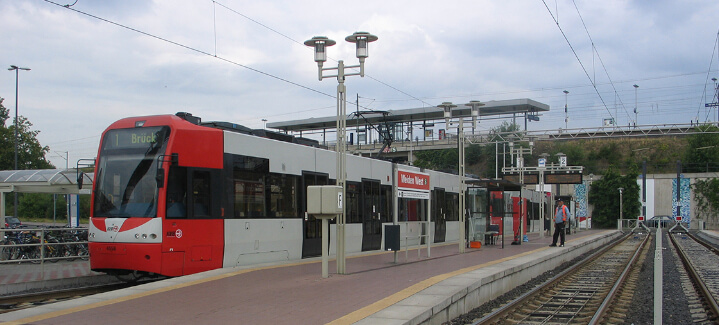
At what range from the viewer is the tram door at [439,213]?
25344 millimetres

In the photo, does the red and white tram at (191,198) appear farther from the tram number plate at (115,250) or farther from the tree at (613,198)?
the tree at (613,198)

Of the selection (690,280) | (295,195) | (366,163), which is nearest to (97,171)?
(295,195)

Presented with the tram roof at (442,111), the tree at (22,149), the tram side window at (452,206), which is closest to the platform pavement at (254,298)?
the tram side window at (452,206)

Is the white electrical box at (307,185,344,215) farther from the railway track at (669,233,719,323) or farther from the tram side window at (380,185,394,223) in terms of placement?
the tram side window at (380,185,394,223)

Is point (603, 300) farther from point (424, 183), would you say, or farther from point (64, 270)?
point (64, 270)

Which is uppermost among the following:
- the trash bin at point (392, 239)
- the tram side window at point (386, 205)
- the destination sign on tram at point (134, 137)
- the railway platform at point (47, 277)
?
the destination sign on tram at point (134, 137)

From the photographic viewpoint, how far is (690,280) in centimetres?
1666

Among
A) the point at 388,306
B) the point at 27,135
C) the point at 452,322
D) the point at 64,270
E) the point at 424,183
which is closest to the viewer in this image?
the point at 388,306

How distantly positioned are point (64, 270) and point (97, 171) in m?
3.57

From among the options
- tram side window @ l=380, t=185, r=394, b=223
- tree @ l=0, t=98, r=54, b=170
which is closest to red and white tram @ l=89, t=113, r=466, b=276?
tram side window @ l=380, t=185, r=394, b=223

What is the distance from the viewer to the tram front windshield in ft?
→ 39.2

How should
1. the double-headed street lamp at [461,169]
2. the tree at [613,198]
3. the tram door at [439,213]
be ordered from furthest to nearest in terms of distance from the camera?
the tree at [613,198] → the tram door at [439,213] → the double-headed street lamp at [461,169]

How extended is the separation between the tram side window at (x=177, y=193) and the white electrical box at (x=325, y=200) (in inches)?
101

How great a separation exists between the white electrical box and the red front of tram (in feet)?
7.81
